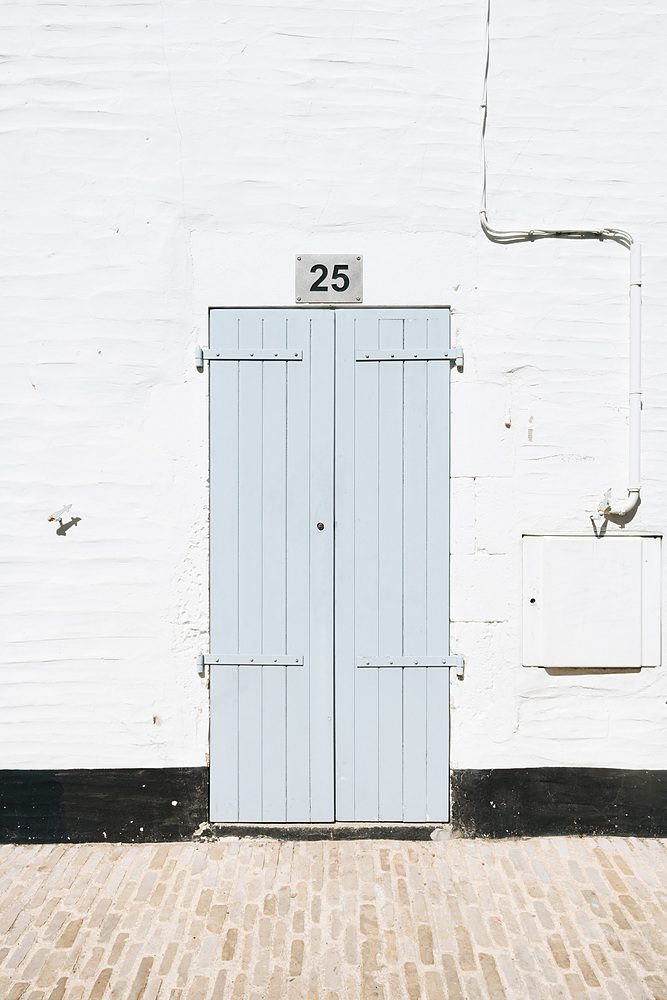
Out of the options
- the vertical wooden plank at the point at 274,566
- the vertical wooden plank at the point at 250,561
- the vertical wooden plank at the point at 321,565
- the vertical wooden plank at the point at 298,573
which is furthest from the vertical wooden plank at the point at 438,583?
the vertical wooden plank at the point at 250,561

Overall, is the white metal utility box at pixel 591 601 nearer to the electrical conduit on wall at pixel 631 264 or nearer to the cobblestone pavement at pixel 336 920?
the electrical conduit on wall at pixel 631 264

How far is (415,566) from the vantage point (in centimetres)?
340

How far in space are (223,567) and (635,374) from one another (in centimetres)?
229

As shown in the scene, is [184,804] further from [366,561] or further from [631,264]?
[631,264]

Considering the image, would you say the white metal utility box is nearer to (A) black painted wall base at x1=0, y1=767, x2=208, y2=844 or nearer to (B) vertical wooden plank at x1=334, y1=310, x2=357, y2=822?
(B) vertical wooden plank at x1=334, y1=310, x2=357, y2=822

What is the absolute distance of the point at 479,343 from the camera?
11.1 ft

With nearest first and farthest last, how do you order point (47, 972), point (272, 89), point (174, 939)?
point (47, 972)
point (174, 939)
point (272, 89)

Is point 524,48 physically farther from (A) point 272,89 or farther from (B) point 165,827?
(B) point 165,827

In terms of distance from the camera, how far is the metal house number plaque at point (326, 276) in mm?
3355

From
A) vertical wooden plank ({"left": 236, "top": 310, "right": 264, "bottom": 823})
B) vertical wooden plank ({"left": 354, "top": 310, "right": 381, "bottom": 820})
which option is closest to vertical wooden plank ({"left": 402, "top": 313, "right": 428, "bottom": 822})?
vertical wooden plank ({"left": 354, "top": 310, "right": 381, "bottom": 820})

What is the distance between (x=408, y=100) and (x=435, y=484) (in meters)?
1.93

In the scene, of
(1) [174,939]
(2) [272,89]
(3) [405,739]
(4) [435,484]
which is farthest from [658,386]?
(1) [174,939]

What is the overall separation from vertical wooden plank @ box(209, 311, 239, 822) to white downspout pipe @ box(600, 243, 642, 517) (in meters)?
1.90

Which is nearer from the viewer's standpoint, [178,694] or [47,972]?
[47,972]
